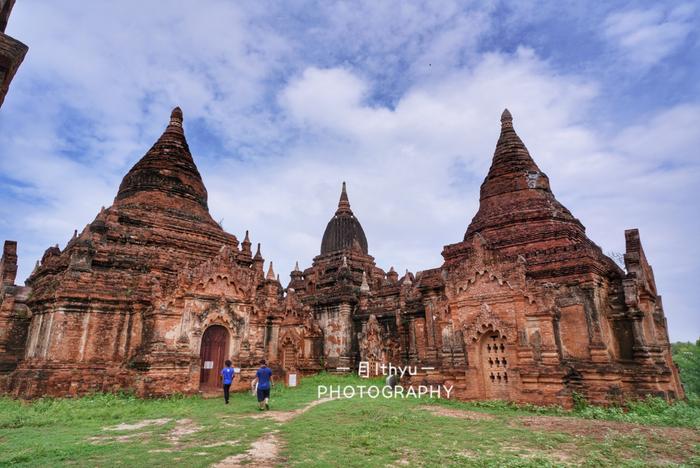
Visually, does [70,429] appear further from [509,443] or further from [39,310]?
[509,443]

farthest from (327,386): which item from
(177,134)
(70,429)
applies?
(177,134)

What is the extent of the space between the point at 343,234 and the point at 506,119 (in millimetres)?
20767

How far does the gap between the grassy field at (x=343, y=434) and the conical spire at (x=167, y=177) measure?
12390 mm

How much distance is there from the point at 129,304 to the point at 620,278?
20.6m

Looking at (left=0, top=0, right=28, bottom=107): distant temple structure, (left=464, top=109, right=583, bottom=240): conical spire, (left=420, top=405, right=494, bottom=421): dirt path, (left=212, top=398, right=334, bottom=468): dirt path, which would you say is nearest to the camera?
(left=0, top=0, right=28, bottom=107): distant temple structure

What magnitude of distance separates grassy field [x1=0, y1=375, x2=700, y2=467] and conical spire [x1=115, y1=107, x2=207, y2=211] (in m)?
12.4

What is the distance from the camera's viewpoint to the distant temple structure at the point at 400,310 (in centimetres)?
1572

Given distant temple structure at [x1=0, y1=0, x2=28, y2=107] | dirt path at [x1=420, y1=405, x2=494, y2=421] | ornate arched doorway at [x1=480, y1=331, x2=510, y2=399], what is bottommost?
dirt path at [x1=420, y1=405, x2=494, y2=421]

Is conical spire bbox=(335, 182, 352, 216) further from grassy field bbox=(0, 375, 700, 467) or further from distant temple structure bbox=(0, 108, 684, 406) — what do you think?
grassy field bbox=(0, 375, 700, 467)

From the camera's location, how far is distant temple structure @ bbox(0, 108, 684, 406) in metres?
15.7

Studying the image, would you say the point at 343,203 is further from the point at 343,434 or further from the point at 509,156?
the point at 343,434

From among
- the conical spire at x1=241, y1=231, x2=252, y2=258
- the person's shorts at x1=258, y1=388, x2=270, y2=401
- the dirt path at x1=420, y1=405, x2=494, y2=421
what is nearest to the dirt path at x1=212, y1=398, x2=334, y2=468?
the person's shorts at x1=258, y1=388, x2=270, y2=401

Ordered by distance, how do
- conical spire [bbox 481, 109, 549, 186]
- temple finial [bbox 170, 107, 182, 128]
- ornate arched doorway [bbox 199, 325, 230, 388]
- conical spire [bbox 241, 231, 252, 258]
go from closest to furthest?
ornate arched doorway [bbox 199, 325, 230, 388] → conical spire [bbox 481, 109, 549, 186] → conical spire [bbox 241, 231, 252, 258] → temple finial [bbox 170, 107, 182, 128]

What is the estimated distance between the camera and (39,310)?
1866 centimetres
